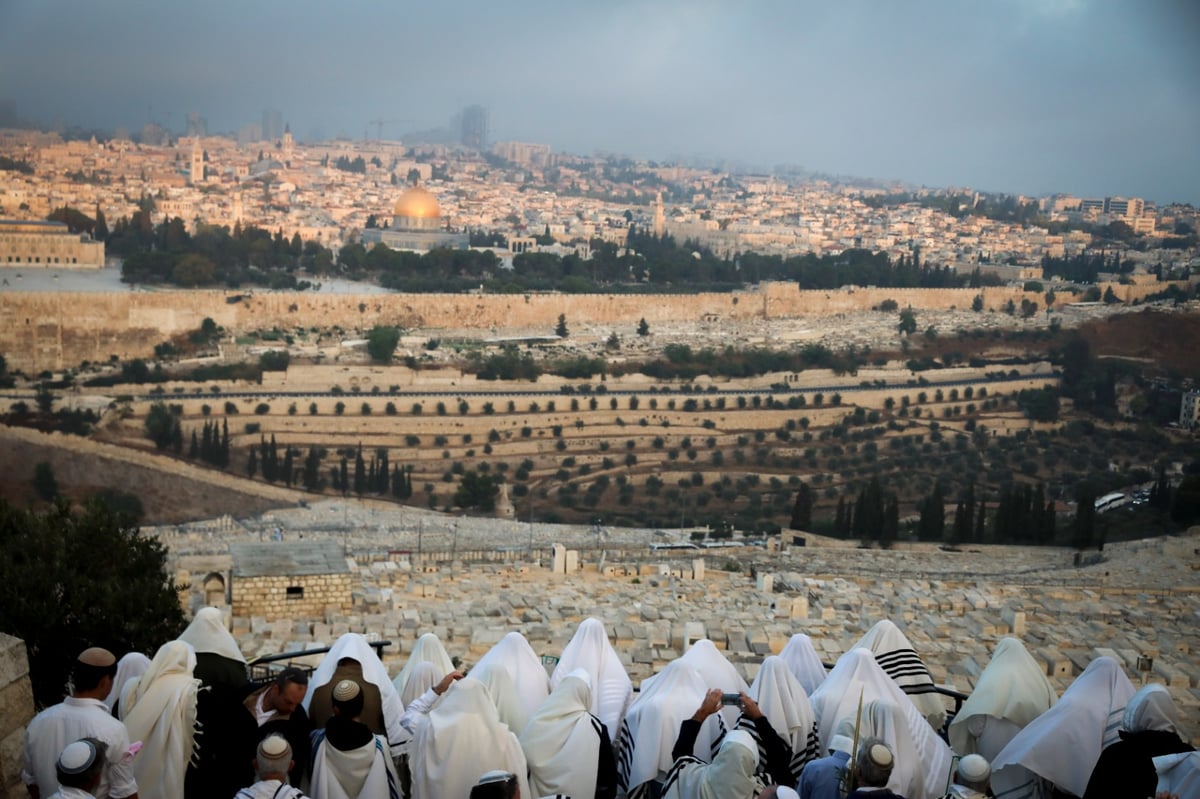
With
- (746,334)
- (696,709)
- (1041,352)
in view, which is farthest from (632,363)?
(696,709)

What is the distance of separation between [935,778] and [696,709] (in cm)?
70

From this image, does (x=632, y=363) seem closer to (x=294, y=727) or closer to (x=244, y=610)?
(x=244, y=610)


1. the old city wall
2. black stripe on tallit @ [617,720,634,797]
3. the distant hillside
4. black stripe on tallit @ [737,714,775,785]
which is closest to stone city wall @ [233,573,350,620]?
black stripe on tallit @ [617,720,634,797]

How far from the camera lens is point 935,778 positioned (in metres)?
3.51

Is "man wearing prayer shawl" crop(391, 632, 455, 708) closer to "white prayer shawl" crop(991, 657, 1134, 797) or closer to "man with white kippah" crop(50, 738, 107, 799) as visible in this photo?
"man with white kippah" crop(50, 738, 107, 799)

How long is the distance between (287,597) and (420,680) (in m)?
4.58

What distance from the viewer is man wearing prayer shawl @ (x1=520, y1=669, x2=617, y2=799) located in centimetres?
341

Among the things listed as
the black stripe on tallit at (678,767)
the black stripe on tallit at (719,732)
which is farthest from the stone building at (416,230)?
the black stripe on tallit at (678,767)

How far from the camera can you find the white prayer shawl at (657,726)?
3.59 m

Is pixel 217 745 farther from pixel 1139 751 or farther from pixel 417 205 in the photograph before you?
pixel 417 205

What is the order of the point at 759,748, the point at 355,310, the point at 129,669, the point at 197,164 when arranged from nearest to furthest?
the point at 759,748 < the point at 129,669 < the point at 355,310 < the point at 197,164

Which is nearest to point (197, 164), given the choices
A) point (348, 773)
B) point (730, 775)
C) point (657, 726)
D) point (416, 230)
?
point (416, 230)

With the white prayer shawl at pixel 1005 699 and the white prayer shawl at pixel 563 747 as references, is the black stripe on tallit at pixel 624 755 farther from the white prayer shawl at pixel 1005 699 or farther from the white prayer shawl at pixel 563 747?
the white prayer shawl at pixel 1005 699

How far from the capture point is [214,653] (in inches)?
153
